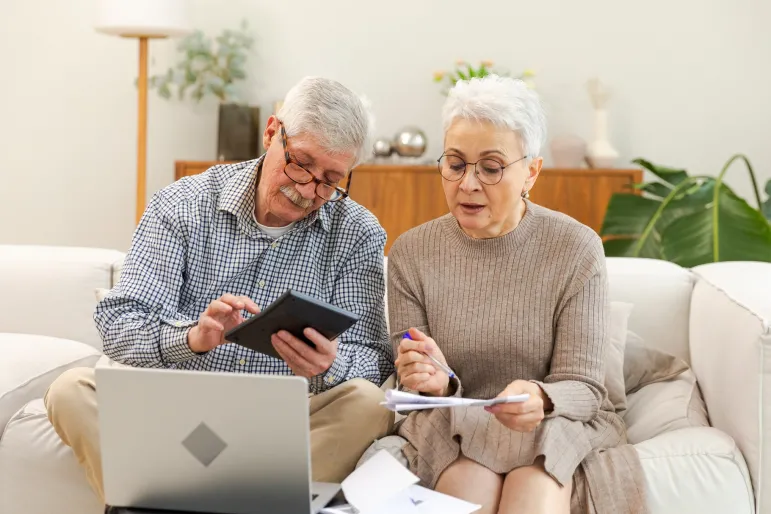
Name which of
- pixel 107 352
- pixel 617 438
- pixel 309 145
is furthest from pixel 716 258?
pixel 107 352

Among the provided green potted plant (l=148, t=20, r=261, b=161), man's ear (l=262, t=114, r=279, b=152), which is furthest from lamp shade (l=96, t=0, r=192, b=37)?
man's ear (l=262, t=114, r=279, b=152)

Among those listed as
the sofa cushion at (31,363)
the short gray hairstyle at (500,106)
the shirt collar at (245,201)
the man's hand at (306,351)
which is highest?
the short gray hairstyle at (500,106)

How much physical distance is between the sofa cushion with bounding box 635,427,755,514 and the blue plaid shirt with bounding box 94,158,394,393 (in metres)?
0.59

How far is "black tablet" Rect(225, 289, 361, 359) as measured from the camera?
4.84 feet

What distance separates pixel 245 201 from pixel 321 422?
1.65 feet

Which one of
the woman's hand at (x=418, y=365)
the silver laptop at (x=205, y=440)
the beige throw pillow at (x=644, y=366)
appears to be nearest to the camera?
the silver laptop at (x=205, y=440)

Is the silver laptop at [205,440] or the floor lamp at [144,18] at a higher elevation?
the floor lamp at [144,18]

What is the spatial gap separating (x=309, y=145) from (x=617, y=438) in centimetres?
86

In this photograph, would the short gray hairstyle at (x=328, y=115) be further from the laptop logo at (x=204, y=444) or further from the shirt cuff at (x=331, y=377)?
the laptop logo at (x=204, y=444)

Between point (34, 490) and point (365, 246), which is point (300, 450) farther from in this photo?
point (34, 490)

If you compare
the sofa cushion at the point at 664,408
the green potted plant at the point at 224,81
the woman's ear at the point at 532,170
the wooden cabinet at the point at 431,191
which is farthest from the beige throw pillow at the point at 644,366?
the green potted plant at the point at 224,81

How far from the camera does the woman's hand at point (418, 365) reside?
1.71 m

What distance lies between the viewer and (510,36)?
4293 mm

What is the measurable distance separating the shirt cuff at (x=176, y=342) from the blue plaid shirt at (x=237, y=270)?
0.03 m
